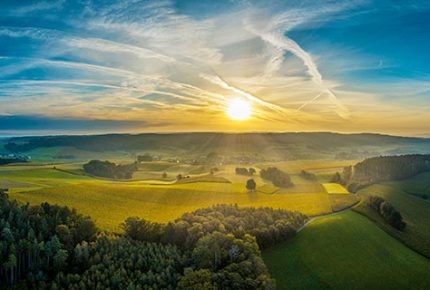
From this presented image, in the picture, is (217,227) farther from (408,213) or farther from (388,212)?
(408,213)

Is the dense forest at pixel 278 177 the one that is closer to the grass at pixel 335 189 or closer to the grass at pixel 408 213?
the grass at pixel 335 189

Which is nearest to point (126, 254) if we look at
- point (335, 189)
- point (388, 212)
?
point (388, 212)

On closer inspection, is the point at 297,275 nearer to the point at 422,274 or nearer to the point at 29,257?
the point at 422,274

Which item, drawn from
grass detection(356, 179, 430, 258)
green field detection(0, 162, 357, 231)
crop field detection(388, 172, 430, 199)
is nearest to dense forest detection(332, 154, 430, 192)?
crop field detection(388, 172, 430, 199)

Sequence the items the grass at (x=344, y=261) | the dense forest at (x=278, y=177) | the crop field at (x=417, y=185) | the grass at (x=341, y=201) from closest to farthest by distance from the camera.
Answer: the grass at (x=344, y=261)
the grass at (x=341, y=201)
the crop field at (x=417, y=185)
the dense forest at (x=278, y=177)

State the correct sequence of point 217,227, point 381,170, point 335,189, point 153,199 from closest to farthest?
point 217,227
point 153,199
point 335,189
point 381,170

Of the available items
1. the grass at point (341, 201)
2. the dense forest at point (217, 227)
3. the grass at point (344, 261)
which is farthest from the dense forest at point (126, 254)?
the grass at point (341, 201)
